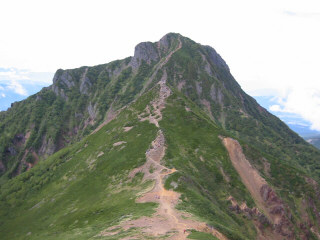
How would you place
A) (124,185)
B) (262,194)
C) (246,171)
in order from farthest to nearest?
(246,171) < (262,194) < (124,185)

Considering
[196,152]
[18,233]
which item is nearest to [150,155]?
[196,152]

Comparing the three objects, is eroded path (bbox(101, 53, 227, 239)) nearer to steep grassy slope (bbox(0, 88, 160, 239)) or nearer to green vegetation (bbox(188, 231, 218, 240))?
green vegetation (bbox(188, 231, 218, 240))

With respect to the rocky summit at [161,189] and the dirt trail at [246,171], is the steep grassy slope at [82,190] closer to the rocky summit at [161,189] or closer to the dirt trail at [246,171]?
the rocky summit at [161,189]

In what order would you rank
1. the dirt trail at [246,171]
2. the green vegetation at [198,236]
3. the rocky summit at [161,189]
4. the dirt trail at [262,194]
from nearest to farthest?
the green vegetation at [198,236] → the rocky summit at [161,189] → the dirt trail at [262,194] → the dirt trail at [246,171]

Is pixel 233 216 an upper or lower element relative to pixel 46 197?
lower

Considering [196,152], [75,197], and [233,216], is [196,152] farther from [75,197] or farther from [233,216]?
[75,197]

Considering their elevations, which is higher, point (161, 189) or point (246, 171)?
point (161, 189)

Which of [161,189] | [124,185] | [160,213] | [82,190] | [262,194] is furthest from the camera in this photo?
[82,190]

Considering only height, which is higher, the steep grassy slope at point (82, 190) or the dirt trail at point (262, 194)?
the steep grassy slope at point (82, 190)

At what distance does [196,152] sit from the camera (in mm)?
77562

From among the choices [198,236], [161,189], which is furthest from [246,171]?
[198,236]

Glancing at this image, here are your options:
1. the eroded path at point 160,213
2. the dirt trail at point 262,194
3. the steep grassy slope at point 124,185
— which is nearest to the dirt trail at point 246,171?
the dirt trail at point 262,194

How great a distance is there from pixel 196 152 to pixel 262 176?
22677 mm

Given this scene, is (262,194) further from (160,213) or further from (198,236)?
(198,236)
